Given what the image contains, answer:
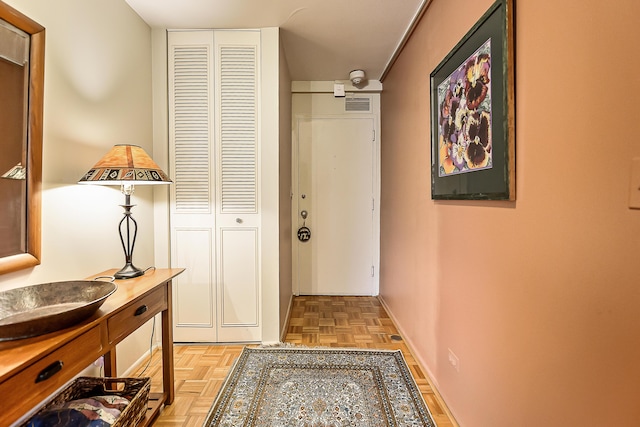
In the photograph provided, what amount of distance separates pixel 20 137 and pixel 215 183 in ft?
3.95

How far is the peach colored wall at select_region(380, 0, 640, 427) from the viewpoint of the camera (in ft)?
2.39

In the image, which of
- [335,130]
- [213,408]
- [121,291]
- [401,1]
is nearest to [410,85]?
[401,1]

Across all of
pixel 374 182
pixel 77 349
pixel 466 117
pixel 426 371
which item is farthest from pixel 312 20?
pixel 426 371

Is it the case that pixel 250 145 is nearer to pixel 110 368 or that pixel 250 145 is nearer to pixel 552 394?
pixel 110 368

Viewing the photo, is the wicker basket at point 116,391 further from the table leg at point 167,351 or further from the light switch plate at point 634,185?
the light switch plate at point 634,185

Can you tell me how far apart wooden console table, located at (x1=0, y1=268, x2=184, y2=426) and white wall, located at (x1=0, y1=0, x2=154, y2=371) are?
268 mm

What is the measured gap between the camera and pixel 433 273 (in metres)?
1.88

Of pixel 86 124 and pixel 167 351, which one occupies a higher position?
pixel 86 124

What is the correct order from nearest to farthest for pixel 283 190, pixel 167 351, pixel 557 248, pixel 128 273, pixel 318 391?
pixel 557 248
pixel 128 273
pixel 167 351
pixel 318 391
pixel 283 190

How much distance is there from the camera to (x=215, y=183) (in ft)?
7.72

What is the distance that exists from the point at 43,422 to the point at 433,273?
1954mm

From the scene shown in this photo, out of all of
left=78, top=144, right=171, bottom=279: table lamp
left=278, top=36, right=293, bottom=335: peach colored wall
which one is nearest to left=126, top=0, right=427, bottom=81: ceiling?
left=278, top=36, right=293, bottom=335: peach colored wall

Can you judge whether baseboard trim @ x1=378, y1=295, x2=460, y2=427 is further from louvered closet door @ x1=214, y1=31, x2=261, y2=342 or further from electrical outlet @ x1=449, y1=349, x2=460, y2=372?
louvered closet door @ x1=214, y1=31, x2=261, y2=342

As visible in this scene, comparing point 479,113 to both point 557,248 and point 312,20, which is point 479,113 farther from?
point 312,20
